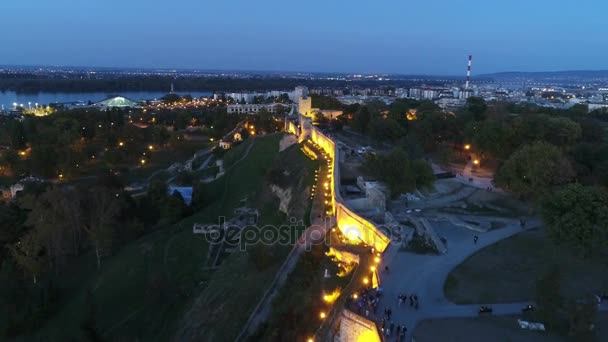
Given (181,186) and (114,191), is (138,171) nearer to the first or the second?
(181,186)

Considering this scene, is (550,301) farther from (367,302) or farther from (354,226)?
(354,226)

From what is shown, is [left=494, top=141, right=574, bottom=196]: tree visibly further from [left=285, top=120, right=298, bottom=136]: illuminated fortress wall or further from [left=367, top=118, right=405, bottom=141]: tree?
[left=285, top=120, right=298, bottom=136]: illuminated fortress wall

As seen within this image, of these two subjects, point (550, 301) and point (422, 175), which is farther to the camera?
point (422, 175)

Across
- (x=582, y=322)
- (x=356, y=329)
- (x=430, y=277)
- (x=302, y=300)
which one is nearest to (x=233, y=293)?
(x=302, y=300)

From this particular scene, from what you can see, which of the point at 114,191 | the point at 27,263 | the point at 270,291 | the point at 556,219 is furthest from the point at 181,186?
the point at 556,219

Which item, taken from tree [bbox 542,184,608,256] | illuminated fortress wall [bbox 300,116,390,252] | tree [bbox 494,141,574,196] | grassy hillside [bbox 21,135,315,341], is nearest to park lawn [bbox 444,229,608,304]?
tree [bbox 542,184,608,256]

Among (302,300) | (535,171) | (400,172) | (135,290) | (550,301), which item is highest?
(535,171)
